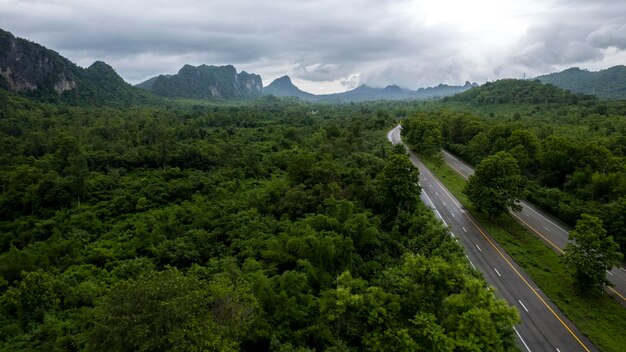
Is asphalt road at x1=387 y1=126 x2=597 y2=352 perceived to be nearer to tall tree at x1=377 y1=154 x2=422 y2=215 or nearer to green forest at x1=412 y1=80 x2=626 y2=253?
tall tree at x1=377 y1=154 x2=422 y2=215

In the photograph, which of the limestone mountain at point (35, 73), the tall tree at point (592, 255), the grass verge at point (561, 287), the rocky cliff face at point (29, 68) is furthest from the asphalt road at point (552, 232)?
the rocky cliff face at point (29, 68)

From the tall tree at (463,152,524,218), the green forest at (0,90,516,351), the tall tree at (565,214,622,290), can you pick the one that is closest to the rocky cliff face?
the green forest at (0,90,516,351)

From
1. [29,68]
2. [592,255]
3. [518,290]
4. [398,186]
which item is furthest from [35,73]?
[592,255]

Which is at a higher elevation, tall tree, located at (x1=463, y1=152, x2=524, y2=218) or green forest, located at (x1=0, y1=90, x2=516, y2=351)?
tall tree, located at (x1=463, y1=152, x2=524, y2=218)

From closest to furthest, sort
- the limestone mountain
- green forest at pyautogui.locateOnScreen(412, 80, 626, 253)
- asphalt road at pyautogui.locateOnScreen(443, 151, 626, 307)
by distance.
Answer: asphalt road at pyautogui.locateOnScreen(443, 151, 626, 307) < green forest at pyautogui.locateOnScreen(412, 80, 626, 253) < the limestone mountain

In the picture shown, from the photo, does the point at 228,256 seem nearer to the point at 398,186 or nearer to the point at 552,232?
the point at 398,186

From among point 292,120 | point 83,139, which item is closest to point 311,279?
point 83,139
